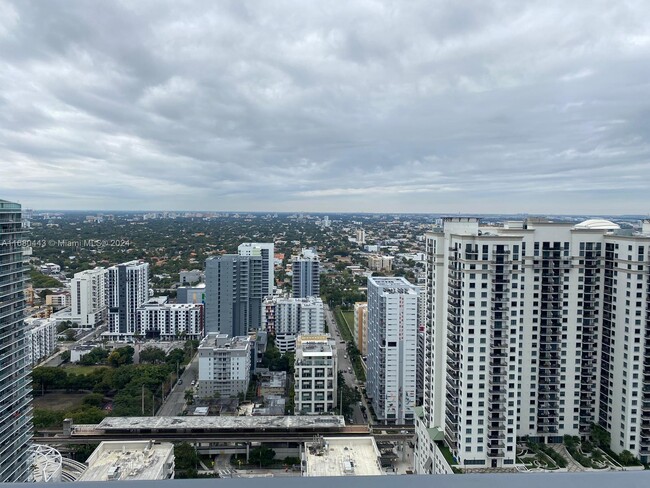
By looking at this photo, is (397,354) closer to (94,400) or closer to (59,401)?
(94,400)

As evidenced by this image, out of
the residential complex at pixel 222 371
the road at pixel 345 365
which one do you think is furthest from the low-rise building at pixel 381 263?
the residential complex at pixel 222 371

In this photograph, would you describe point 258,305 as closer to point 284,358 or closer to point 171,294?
point 284,358

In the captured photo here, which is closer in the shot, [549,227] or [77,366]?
[549,227]

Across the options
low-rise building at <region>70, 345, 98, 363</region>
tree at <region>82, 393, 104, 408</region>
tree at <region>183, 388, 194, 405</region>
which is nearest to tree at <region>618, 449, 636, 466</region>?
tree at <region>183, 388, 194, 405</region>

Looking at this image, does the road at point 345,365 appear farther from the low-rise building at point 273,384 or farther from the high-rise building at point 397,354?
the low-rise building at point 273,384

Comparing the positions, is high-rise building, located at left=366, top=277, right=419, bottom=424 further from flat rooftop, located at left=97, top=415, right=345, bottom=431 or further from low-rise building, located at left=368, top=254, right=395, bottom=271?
low-rise building, located at left=368, top=254, right=395, bottom=271

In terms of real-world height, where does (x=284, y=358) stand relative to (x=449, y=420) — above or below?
below

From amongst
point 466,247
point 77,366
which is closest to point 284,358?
point 77,366
